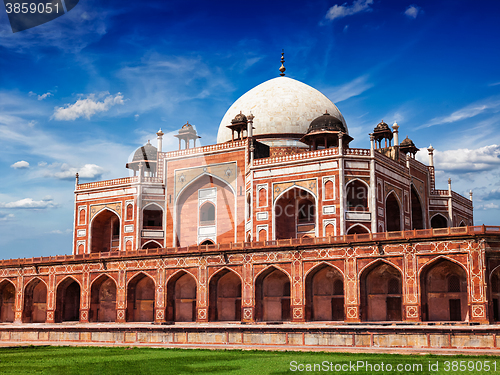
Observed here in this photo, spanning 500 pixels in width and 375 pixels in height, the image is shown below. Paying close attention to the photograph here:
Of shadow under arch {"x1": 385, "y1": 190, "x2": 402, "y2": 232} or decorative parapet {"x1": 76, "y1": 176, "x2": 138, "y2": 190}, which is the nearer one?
shadow under arch {"x1": 385, "y1": 190, "x2": 402, "y2": 232}

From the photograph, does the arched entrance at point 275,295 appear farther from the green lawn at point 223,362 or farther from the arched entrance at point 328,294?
the green lawn at point 223,362

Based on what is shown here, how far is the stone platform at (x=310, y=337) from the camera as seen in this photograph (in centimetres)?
1819

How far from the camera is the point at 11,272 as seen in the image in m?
35.1

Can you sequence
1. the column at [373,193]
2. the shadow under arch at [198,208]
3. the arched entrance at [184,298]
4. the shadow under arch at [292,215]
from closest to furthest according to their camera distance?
the column at [373,193] < the arched entrance at [184,298] < the shadow under arch at [292,215] < the shadow under arch at [198,208]

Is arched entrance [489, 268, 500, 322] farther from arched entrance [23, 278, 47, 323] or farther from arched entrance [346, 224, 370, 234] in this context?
arched entrance [23, 278, 47, 323]

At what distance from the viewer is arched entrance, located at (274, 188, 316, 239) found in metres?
30.5

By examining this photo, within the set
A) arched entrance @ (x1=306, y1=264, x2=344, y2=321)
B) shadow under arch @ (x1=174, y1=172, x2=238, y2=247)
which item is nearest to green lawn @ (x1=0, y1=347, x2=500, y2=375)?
arched entrance @ (x1=306, y1=264, x2=344, y2=321)

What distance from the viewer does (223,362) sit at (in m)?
16.8

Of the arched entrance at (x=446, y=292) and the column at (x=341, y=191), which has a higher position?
the column at (x=341, y=191)

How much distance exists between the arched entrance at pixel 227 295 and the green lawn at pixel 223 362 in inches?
351

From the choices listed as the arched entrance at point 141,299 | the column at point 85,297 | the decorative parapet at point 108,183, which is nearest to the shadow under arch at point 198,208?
the arched entrance at point 141,299

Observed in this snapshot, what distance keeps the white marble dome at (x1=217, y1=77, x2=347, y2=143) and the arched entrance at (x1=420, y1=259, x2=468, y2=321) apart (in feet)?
47.3

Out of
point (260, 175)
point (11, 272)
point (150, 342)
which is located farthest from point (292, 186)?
point (11, 272)

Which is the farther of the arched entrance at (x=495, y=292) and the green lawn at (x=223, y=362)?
the arched entrance at (x=495, y=292)
